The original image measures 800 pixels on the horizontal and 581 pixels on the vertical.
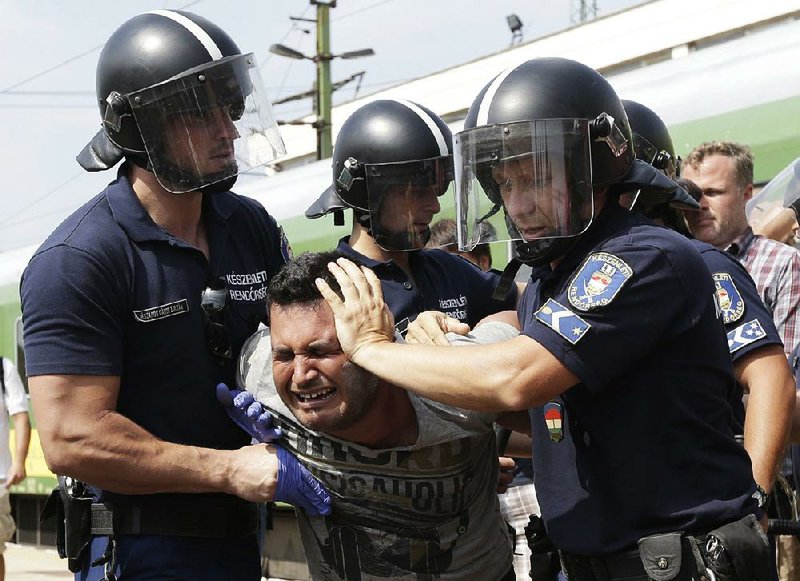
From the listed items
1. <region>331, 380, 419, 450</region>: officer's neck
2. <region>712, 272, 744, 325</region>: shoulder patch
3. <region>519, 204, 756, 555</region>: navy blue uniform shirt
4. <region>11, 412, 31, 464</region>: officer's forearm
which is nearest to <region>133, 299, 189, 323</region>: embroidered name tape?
<region>331, 380, 419, 450</region>: officer's neck

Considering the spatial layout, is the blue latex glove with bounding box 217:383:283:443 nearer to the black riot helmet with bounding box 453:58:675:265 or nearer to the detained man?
the detained man

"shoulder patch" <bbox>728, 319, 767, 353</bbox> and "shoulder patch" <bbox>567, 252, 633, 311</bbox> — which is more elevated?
"shoulder patch" <bbox>567, 252, 633, 311</bbox>

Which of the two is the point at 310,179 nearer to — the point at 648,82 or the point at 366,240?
the point at 648,82

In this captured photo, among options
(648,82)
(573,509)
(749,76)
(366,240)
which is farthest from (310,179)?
(573,509)

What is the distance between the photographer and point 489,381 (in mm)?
2625

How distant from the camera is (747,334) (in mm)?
3678

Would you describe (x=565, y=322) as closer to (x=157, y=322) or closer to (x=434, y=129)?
(x=157, y=322)

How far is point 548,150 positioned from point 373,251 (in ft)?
5.07

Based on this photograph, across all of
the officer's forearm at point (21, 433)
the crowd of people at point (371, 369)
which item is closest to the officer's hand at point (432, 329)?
the crowd of people at point (371, 369)

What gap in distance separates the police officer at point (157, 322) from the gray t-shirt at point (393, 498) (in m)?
0.09

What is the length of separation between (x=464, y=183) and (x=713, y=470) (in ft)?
3.22

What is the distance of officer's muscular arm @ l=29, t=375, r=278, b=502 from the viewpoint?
291cm

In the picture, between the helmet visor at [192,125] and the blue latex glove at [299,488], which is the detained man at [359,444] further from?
the helmet visor at [192,125]

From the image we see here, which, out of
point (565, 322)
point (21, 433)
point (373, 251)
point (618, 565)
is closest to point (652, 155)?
point (373, 251)
